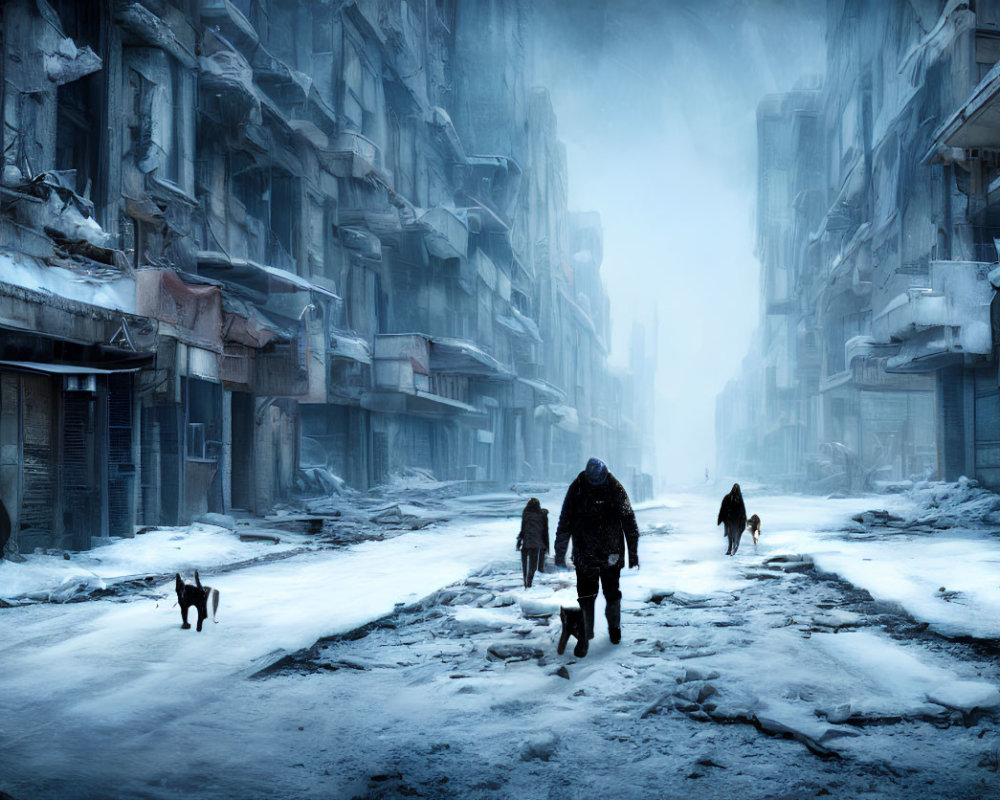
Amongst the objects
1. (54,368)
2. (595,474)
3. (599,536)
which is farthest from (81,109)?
(599,536)

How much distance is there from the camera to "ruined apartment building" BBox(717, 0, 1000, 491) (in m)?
23.4

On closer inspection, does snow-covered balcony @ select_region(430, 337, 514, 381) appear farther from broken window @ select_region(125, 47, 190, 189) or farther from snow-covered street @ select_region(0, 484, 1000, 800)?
snow-covered street @ select_region(0, 484, 1000, 800)

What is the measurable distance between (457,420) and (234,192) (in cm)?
2008

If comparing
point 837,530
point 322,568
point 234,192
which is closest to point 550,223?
point 234,192

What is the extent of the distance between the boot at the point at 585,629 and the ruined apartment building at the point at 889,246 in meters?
18.7

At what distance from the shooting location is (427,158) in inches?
1481

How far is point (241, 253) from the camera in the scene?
848 inches

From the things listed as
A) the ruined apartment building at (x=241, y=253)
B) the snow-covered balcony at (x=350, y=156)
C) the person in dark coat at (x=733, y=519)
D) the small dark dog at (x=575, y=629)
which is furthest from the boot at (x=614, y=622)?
the snow-covered balcony at (x=350, y=156)

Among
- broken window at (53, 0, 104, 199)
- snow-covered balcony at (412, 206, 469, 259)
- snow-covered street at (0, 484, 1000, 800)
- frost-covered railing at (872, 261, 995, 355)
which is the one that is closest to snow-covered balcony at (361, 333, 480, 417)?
snow-covered balcony at (412, 206, 469, 259)

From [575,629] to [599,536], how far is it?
855 millimetres

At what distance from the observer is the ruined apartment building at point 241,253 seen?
1291cm

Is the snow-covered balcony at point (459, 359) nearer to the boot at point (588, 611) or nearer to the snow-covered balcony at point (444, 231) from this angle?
the snow-covered balcony at point (444, 231)

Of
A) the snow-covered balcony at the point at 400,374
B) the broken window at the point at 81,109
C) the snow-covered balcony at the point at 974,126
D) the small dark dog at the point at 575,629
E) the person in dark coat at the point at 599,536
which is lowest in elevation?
the small dark dog at the point at 575,629

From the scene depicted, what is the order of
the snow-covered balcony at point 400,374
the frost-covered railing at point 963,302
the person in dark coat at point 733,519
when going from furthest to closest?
1. the snow-covered balcony at point 400,374
2. the frost-covered railing at point 963,302
3. the person in dark coat at point 733,519
